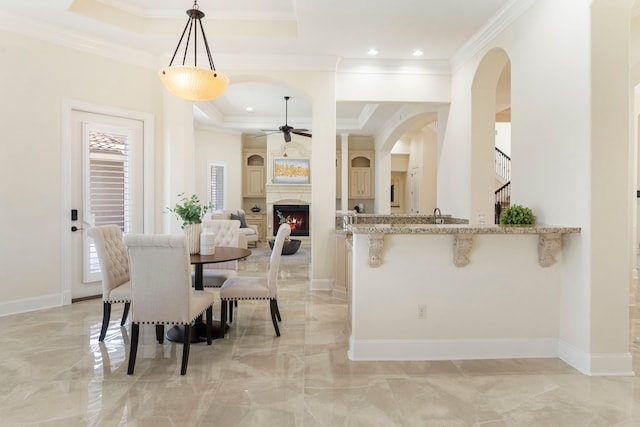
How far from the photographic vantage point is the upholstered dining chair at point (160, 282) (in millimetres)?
2566

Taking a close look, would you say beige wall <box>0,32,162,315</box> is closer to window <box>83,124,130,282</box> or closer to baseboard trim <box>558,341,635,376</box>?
window <box>83,124,130,282</box>

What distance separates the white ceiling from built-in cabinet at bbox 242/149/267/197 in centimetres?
574

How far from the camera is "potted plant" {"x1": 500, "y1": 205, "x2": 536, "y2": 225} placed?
10.3ft

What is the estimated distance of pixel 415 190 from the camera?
10.6 meters

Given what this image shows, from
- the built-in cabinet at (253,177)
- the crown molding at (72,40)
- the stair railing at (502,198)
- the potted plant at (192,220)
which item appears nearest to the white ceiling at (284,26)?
the crown molding at (72,40)

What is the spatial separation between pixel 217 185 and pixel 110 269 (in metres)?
6.84

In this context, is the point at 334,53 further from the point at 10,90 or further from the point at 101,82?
the point at 10,90

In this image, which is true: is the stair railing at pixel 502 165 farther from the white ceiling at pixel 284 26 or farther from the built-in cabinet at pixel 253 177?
the built-in cabinet at pixel 253 177

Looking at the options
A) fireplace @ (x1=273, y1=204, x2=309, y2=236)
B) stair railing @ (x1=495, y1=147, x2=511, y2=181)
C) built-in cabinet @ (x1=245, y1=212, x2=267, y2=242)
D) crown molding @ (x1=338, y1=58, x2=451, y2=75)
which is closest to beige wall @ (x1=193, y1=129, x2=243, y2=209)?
built-in cabinet @ (x1=245, y1=212, x2=267, y2=242)

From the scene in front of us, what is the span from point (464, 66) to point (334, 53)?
5.37ft

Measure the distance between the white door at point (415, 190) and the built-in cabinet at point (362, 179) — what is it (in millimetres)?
1157

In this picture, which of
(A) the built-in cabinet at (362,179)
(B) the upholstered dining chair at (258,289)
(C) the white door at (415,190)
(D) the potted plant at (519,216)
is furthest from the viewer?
(A) the built-in cabinet at (362,179)

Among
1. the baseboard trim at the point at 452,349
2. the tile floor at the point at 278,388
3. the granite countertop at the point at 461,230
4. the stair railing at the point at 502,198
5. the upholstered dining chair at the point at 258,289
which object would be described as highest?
the stair railing at the point at 502,198

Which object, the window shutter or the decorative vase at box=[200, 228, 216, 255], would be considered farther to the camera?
the window shutter
